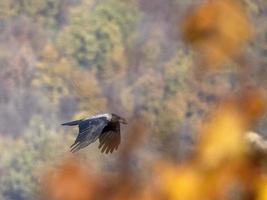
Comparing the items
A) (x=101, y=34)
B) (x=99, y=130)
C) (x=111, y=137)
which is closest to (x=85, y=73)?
(x=101, y=34)

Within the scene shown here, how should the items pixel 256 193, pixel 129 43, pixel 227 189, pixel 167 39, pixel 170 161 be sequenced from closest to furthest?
pixel 256 193 < pixel 227 189 < pixel 170 161 < pixel 167 39 < pixel 129 43

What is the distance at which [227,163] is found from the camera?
16.8m

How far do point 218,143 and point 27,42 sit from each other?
40.7 meters

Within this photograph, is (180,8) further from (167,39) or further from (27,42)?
(27,42)

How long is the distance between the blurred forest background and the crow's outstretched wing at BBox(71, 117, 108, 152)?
61.3 feet

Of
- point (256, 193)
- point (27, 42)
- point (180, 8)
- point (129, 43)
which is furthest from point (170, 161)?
point (27, 42)

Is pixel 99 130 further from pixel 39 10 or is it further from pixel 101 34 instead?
pixel 39 10

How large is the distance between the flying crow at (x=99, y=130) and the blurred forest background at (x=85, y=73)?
17.9 metres

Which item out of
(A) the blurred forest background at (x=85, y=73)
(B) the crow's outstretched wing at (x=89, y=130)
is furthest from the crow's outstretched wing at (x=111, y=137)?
(A) the blurred forest background at (x=85, y=73)

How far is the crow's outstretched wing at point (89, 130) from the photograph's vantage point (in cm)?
1389

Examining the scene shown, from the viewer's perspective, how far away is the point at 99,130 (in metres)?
14.2

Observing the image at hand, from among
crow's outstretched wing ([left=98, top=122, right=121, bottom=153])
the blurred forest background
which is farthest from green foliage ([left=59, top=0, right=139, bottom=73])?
crow's outstretched wing ([left=98, top=122, right=121, bottom=153])

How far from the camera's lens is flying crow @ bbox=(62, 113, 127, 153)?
1396 cm

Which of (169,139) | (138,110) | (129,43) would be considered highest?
(129,43)
